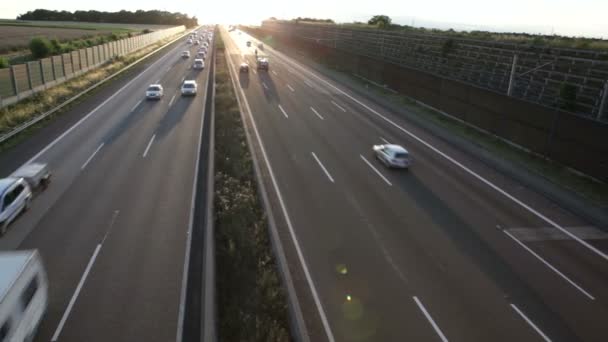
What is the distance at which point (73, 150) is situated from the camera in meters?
22.8

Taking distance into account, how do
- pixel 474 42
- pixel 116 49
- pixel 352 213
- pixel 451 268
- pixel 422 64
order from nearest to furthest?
pixel 451 268 → pixel 352 213 → pixel 474 42 → pixel 422 64 → pixel 116 49

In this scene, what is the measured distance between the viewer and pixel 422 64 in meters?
45.2

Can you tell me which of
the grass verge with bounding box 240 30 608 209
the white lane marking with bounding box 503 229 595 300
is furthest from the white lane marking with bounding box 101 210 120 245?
the grass verge with bounding box 240 30 608 209

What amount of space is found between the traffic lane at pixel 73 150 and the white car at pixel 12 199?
1.15 ft

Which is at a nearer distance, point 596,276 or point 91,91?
point 596,276

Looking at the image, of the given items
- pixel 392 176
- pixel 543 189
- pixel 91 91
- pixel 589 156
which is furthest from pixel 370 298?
pixel 91 91

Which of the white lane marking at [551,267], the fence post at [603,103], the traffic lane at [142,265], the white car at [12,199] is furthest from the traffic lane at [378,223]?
the fence post at [603,103]

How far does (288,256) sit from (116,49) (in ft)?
203

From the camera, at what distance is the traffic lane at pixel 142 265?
1020cm

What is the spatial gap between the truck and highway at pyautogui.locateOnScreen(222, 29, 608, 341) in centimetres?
635

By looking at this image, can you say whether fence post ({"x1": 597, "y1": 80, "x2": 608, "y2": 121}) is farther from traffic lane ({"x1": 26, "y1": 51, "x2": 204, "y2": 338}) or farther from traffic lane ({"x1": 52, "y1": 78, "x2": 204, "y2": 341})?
traffic lane ({"x1": 26, "y1": 51, "x2": 204, "y2": 338})

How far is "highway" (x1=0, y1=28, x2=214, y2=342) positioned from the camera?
10.5m

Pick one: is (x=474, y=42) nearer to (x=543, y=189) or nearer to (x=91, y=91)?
(x=543, y=189)

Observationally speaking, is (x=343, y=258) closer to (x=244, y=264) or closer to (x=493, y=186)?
(x=244, y=264)
